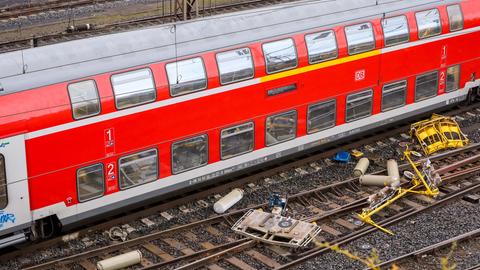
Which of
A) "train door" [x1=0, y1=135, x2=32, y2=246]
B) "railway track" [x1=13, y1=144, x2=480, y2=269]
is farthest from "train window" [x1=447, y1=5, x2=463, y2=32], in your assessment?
"train door" [x1=0, y1=135, x2=32, y2=246]

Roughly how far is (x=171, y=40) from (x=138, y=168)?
2617 millimetres

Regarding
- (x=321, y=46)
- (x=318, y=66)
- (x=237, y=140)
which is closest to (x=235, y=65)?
(x=237, y=140)

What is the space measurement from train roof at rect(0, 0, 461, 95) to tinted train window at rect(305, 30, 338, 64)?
232 millimetres

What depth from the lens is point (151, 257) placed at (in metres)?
14.8

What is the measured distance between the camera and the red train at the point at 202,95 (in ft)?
46.2

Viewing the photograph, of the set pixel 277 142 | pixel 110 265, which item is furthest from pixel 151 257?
pixel 277 142

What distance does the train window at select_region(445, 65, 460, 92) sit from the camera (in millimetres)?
20812

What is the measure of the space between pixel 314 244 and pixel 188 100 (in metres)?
3.67

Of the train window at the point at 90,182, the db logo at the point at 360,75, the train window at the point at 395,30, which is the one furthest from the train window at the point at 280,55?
the train window at the point at 90,182

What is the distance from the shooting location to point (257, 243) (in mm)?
15133

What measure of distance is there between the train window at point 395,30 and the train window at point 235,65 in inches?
155

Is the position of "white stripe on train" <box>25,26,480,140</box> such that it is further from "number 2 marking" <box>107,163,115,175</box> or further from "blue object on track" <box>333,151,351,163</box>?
"blue object on track" <box>333,151,351,163</box>

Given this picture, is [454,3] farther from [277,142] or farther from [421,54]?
[277,142]

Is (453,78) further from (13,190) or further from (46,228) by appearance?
(13,190)
